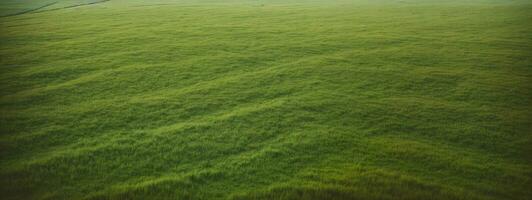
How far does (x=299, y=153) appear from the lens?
5.17m

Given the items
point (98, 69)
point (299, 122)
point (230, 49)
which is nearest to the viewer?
point (299, 122)

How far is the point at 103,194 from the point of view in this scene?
431 centimetres

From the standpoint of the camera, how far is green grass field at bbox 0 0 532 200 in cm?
455

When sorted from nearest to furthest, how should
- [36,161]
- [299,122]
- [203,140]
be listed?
[36,161] < [203,140] < [299,122]

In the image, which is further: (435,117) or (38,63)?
(38,63)

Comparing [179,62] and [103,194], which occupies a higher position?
[179,62]

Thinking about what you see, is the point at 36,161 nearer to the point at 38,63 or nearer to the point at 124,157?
the point at 124,157

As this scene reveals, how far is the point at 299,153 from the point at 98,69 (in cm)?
647

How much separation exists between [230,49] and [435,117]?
259 inches

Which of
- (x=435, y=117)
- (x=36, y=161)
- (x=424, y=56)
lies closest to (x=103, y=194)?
(x=36, y=161)

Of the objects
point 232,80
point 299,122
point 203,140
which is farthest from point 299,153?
Result: point 232,80

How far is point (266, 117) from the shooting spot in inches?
246

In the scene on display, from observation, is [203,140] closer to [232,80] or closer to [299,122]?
[299,122]

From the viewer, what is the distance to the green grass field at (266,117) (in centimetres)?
455
